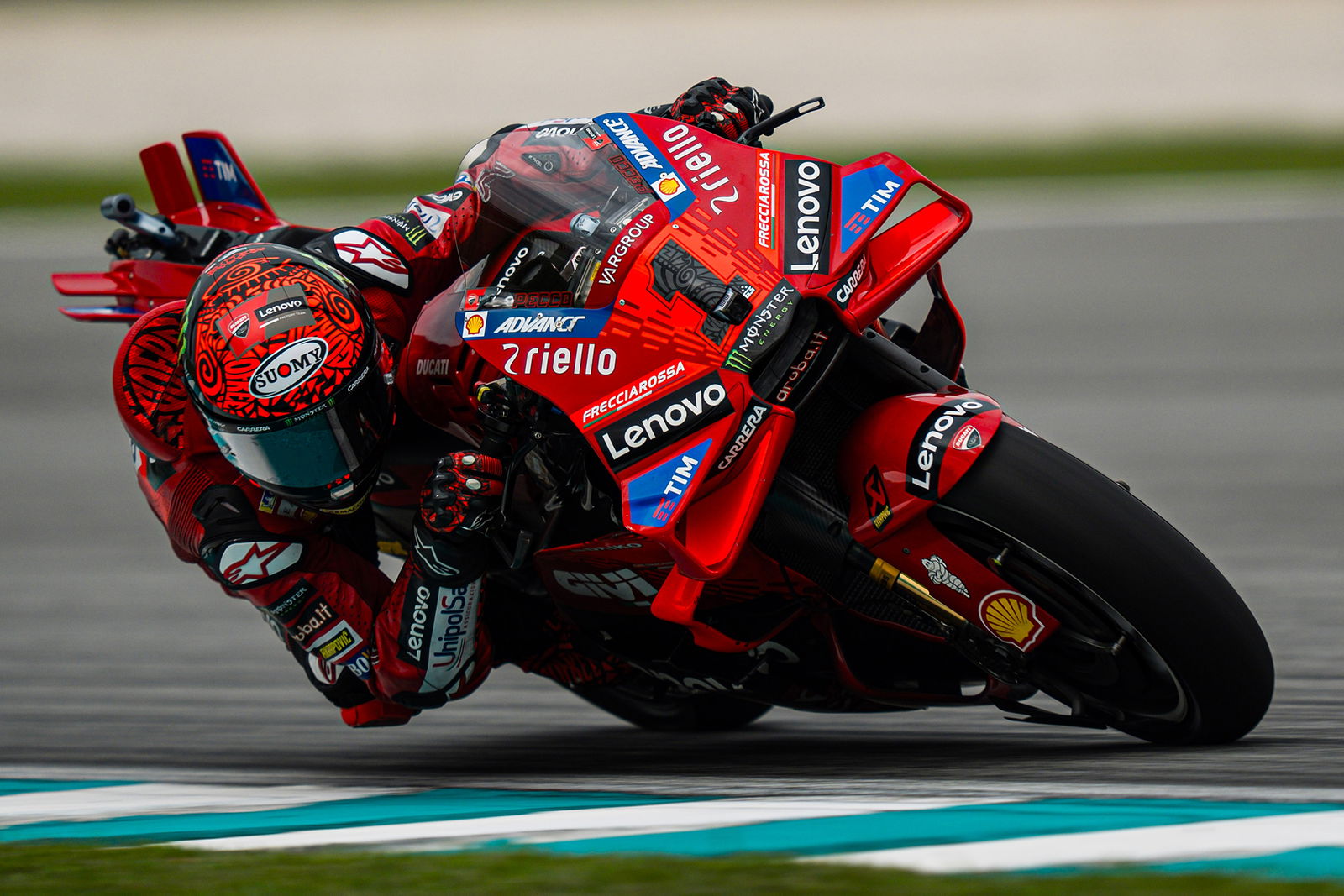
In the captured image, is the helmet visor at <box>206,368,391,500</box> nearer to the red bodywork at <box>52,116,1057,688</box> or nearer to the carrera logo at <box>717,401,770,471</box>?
the red bodywork at <box>52,116,1057,688</box>

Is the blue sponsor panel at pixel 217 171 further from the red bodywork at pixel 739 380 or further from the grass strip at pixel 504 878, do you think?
the grass strip at pixel 504 878

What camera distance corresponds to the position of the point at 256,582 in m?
3.58

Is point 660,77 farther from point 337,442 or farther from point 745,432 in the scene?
point 745,432

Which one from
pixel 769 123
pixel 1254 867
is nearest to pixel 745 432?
pixel 769 123

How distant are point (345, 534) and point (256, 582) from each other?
1.05ft

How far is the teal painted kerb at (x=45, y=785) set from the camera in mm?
3771

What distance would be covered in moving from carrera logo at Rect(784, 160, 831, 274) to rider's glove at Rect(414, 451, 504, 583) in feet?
2.44

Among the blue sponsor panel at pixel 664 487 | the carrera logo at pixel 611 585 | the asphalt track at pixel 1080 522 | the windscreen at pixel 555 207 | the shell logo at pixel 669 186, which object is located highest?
the shell logo at pixel 669 186

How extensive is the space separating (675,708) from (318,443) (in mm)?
1479

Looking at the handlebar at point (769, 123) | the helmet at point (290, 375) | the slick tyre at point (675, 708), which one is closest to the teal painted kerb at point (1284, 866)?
the handlebar at point (769, 123)

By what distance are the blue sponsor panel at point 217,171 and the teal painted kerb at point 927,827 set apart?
2161mm

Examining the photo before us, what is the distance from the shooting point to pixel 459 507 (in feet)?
10.5

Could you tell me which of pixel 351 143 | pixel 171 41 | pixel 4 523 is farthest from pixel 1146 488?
pixel 171 41

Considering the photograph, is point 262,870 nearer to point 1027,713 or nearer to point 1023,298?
point 1027,713
